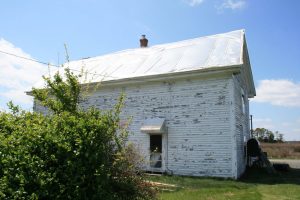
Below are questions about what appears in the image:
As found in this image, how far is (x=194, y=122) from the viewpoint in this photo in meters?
15.1

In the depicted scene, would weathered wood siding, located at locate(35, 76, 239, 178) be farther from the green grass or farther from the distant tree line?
the distant tree line

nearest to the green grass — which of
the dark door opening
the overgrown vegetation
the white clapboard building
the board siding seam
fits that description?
the board siding seam

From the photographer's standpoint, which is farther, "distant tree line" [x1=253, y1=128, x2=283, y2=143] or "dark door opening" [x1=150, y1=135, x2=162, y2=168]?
"distant tree line" [x1=253, y1=128, x2=283, y2=143]

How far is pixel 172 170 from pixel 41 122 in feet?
34.0

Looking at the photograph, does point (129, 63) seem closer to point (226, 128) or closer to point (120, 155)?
point (226, 128)

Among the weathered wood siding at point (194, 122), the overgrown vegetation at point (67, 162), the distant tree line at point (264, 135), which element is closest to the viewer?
the overgrown vegetation at point (67, 162)

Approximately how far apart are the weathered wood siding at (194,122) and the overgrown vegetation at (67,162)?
8.42 meters

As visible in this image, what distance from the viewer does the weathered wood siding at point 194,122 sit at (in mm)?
14391

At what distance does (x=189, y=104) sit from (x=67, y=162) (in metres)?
10.8

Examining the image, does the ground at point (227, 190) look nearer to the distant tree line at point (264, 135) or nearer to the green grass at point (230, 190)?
the green grass at point (230, 190)

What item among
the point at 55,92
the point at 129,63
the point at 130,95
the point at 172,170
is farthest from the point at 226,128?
the point at 55,92

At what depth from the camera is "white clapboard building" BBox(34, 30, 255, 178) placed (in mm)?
14445

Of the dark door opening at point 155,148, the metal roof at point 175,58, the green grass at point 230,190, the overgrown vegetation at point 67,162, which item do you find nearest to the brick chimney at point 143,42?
the metal roof at point 175,58

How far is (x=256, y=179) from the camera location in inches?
570
